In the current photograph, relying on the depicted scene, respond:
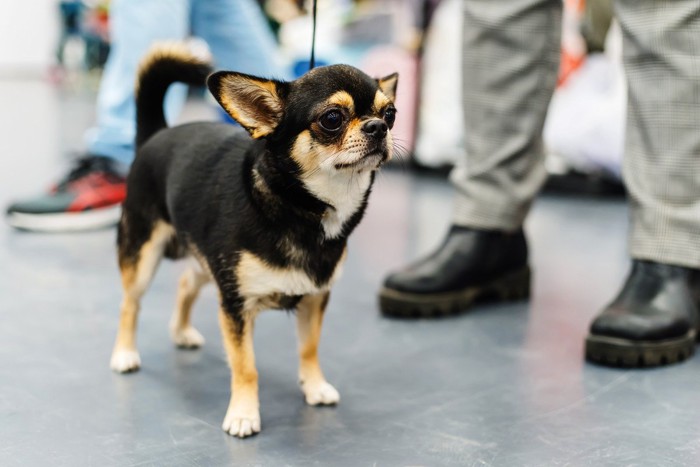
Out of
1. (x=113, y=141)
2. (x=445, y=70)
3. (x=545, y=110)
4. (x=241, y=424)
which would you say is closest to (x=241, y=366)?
(x=241, y=424)

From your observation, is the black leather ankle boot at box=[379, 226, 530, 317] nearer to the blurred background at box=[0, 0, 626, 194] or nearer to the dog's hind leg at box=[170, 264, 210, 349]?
the dog's hind leg at box=[170, 264, 210, 349]

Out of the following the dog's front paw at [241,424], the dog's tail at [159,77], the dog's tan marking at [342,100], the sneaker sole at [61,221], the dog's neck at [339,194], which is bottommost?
the sneaker sole at [61,221]

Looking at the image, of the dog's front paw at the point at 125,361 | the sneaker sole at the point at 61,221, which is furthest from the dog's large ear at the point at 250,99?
the sneaker sole at the point at 61,221

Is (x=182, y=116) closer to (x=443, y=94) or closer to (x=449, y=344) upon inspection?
(x=443, y=94)

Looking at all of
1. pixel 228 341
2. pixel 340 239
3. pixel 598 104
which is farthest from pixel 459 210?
pixel 598 104

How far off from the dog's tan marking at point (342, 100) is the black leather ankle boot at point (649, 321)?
785 millimetres

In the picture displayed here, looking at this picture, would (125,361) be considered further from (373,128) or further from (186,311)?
(373,128)

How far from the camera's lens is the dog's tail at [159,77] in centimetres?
164

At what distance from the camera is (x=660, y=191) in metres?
1.78

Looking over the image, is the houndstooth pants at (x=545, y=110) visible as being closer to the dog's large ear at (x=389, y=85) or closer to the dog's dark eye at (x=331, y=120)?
the dog's large ear at (x=389, y=85)

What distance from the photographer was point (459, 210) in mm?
2104

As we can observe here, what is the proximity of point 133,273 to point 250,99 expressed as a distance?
49 centimetres

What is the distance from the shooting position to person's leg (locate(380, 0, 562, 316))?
1.97 m

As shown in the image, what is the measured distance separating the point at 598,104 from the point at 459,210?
1.72 metres
